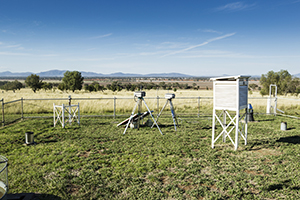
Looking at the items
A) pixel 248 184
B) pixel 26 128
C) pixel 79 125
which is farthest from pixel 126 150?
pixel 26 128

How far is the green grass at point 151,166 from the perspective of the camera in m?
5.86

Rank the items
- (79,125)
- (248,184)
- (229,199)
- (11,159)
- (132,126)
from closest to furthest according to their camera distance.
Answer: (229,199)
(248,184)
(11,159)
(132,126)
(79,125)

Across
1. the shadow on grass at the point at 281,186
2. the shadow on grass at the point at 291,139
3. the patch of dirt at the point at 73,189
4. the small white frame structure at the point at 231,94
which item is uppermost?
the small white frame structure at the point at 231,94

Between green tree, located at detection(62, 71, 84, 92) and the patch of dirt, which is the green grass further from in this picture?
green tree, located at detection(62, 71, 84, 92)

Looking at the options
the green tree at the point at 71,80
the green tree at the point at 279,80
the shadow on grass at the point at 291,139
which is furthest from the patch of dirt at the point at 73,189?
the green tree at the point at 71,80

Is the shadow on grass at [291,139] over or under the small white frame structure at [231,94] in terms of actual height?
under

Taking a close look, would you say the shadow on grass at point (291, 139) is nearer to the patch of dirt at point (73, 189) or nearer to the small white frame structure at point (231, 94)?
the small white frame structure at point (231, 94)

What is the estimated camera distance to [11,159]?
808cm

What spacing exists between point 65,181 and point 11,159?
123 inches

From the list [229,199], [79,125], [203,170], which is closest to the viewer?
[229,199]

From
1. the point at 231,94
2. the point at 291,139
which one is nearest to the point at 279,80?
the point at 291,139

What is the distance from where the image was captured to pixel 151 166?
24.6 ft

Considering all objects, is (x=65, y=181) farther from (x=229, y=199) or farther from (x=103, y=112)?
(x=103, y=112)

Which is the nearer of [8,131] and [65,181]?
[65,181]
